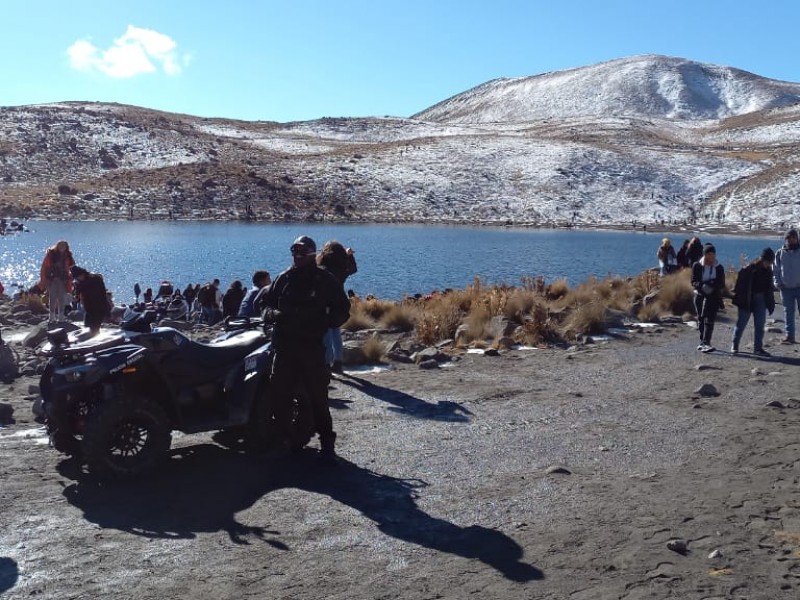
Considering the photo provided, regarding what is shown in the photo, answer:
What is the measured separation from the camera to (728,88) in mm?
171625

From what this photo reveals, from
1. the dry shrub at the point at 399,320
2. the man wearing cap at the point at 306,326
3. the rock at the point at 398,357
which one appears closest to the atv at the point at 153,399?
the man wearing cap at the point at 306,326

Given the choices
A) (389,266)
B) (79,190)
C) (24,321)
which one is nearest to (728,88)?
(79,190)

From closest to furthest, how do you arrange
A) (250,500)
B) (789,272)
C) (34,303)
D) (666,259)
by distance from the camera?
(250,500) < (789,272) < (34,303) < (666,259)

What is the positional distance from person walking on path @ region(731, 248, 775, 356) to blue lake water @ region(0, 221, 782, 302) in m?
15.1

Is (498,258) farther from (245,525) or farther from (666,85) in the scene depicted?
(666,85)

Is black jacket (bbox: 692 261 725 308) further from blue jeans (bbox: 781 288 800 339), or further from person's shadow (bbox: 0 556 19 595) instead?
person's shadow (bbox: 0 556 19 595)

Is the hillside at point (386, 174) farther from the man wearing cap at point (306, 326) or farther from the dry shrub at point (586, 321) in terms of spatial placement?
the man wearing cap at point (306, 326)

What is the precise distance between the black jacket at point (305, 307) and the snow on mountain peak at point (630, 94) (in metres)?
144

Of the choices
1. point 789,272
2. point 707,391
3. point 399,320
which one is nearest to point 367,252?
point 399,320

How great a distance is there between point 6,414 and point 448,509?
4.82 meters

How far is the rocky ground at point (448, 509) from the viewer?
4965mm

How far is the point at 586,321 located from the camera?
582 inches

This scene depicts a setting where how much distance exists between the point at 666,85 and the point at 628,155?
88.3 meters

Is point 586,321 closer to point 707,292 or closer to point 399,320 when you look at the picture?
point 707,292
